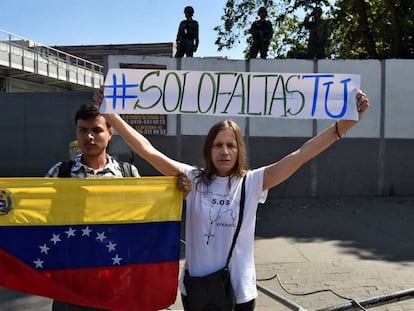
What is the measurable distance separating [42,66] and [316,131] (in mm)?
27161

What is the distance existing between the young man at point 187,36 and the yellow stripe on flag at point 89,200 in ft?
29.2

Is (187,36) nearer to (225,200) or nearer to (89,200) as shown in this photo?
(89,200)

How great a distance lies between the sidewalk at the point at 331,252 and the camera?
16.5ft

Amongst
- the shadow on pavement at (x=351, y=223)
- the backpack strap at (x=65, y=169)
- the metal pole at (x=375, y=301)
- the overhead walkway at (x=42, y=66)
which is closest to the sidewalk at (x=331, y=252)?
the shadow on pavement at (x=351, y=223)

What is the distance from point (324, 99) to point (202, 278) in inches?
57.9


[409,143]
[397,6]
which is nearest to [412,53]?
[397,6]

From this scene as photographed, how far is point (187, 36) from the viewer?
1157 centimetres

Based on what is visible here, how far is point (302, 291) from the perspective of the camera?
5207mm

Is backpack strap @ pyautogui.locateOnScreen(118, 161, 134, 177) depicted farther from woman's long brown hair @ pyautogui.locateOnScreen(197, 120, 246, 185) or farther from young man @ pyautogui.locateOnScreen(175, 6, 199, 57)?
young man @ pyautogui.locateOnScreen(175, 6, 199, 57)

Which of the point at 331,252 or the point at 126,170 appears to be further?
the point at 331,252

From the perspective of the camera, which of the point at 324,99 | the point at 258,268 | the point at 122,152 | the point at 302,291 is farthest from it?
the point at 122,152

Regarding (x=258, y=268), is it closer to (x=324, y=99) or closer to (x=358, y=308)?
(x=358, y=308)

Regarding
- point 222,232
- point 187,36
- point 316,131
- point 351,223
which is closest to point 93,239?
point 222,232

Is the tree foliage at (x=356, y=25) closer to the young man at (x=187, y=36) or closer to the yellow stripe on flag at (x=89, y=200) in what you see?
the young man at (x=187, y=36)
